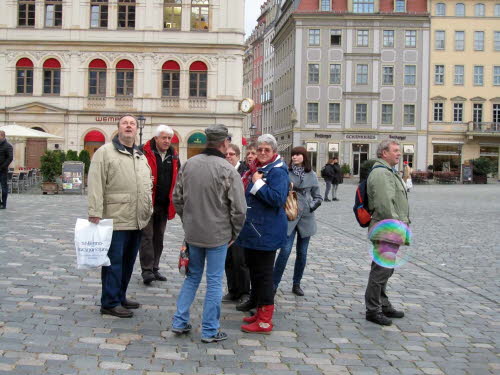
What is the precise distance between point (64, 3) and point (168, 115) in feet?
30.2

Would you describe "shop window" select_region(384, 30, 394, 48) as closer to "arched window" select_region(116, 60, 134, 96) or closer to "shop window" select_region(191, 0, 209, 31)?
"shop window" select_region(191, 0, 209, 31)

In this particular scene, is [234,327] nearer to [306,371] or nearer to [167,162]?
[306,371]

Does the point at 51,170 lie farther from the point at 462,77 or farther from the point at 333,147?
Answer: the point at 462,77

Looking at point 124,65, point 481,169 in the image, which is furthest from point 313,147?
point 124,65

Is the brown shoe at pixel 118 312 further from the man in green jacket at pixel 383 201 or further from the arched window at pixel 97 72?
the arched window at pixel 97 72

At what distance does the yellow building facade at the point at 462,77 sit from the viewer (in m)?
61.7

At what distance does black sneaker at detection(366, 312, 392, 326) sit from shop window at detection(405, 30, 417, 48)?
58114 millimetres

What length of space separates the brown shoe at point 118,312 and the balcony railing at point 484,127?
58794mm

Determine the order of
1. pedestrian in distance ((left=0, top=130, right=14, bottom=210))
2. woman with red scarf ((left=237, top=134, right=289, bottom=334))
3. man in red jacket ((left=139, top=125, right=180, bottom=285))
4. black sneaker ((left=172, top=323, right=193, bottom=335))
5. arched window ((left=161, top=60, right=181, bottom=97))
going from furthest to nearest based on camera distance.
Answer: arched window ((left=161, top=60, right=181, bottom=97))
pedestrian in distance ((left=0, top=130, right=14, bottom=210))
man in red jacket ((left=139, top=125, right=180, bottom=285))
woman with red scarf ((left=237, top=134, right=289, bottom=334))
black sneaker ((left=172, top=323, right=193, bottom=335))

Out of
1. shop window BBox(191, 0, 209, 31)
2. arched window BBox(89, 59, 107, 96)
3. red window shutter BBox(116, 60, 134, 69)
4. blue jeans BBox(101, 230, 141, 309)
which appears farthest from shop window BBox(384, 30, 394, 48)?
blue jeans BBox(101, 230, 141, 309)

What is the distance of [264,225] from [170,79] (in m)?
36.8

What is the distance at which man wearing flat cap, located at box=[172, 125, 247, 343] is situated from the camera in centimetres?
582

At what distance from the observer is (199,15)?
4194 cm

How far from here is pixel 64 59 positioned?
42.0 m
